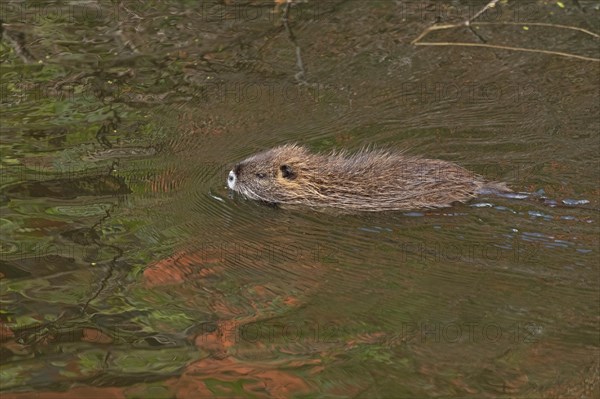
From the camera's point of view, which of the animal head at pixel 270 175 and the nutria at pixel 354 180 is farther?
the animal head at pixel 270 175

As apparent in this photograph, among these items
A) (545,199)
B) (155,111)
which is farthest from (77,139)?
(545,199)

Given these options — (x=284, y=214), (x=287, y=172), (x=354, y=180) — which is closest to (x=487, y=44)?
(x=354, y=180)

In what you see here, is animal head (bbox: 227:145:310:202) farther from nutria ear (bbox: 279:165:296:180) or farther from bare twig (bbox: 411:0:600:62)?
bare twig (bbox: 411:0:600:62)

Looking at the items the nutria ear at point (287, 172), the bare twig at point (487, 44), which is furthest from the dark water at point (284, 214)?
Result: the nutria ear at point (287, 172)

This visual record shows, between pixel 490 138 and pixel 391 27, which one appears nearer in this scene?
pixel 490 138

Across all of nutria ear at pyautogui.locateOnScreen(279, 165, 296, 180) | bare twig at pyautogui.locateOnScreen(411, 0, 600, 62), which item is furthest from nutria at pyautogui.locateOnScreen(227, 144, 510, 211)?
bare twig at pyautogui.locateOnScreen(411, 0, 600, 62)

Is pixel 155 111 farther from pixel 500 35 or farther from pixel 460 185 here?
pixel 500 35

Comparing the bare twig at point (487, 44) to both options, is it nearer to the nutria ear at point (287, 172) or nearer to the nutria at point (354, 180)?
the nutria at point (354, 180)
